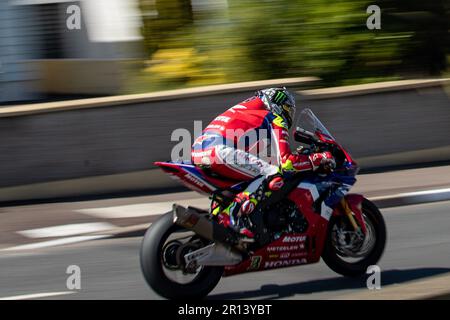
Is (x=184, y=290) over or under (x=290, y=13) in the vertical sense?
under

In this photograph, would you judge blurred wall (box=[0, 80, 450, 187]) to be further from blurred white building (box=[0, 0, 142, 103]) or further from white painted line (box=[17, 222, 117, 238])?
blurred white building (box=[0, 0, 142, 103])

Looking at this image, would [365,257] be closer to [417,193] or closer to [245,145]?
[245,145]

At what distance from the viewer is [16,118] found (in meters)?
12.9

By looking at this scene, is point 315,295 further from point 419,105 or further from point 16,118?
point 419,105

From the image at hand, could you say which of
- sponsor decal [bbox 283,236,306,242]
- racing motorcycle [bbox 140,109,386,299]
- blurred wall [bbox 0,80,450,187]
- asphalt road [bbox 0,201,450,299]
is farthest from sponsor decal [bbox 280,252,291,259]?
blurred wall [bbox 0,80,450,187]

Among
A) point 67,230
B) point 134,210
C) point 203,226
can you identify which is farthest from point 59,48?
point 203,226

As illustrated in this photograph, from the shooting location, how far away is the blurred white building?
1959 cm

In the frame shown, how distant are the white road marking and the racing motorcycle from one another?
4282 mm

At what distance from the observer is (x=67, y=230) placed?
1078cm

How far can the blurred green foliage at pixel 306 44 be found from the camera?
50.1ft

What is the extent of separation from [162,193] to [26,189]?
1.95 metres
